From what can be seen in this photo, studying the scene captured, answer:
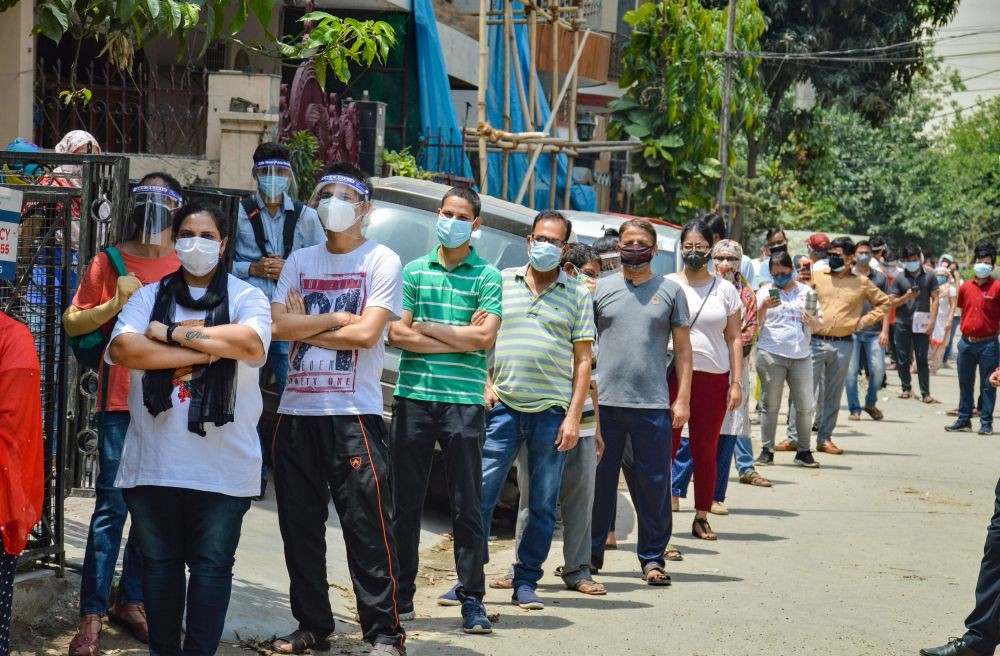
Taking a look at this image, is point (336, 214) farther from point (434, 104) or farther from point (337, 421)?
point (434, 104)

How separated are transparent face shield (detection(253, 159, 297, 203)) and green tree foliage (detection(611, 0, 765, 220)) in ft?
45.7

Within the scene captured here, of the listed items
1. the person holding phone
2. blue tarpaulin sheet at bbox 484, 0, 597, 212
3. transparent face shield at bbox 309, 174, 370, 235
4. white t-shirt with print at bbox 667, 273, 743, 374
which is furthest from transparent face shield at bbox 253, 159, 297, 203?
the person holding phone

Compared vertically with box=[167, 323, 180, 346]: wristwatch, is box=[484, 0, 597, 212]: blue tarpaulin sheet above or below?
above

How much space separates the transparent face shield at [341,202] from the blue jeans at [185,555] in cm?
148

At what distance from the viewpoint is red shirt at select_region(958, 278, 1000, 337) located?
1653cm

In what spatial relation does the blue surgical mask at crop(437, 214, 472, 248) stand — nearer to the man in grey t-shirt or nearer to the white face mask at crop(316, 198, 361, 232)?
the white face mask at crop(316, 198, 361, 232)

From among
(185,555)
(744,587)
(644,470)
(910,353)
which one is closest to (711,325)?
(644,470)

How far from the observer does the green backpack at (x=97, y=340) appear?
5.53 m

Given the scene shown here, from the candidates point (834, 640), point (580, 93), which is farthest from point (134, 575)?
point (580, 93)

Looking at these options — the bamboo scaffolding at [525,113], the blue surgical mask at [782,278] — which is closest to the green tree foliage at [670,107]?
the bamboo scaffolding at [525,113]

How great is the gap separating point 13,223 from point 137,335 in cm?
63

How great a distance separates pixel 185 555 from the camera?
5.09 metres

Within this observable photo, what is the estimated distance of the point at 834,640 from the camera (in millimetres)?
6906

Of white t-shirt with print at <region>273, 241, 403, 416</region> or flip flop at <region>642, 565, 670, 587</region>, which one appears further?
flip flop at <region>642, 565, 670, 587</region>
